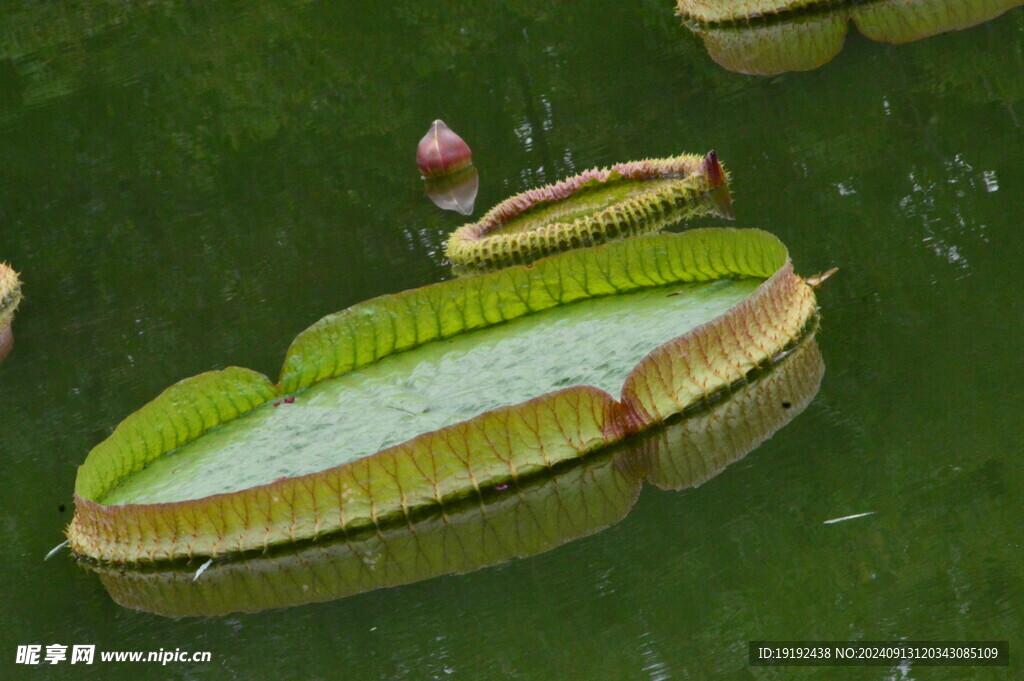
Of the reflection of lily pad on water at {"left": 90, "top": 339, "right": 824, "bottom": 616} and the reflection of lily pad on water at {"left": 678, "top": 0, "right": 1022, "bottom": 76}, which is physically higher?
the reflection of lily pad on water at {"left": 678, "top": 0, "right": 1022, "bottom": 76}

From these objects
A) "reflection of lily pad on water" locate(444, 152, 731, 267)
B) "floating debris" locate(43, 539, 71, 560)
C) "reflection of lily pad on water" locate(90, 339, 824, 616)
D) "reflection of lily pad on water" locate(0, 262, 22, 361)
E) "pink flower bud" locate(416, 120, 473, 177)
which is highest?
"pink flower bud" locate(416, 120, 473, 177)

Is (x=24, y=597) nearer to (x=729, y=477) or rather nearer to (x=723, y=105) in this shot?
(x=729, y=477)

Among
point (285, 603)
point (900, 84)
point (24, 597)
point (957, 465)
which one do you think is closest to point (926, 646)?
point (957, 465)

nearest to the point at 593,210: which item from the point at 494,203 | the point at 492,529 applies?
the point at 494,203

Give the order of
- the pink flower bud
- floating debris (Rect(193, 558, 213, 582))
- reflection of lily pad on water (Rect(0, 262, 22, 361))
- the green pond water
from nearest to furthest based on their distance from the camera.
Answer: the green pond water < floating debris (Rect(193, 558, 213, 582)) < reflection of lily pad on water (Rect(0, 262, 22, 361)) < the pink flower bud

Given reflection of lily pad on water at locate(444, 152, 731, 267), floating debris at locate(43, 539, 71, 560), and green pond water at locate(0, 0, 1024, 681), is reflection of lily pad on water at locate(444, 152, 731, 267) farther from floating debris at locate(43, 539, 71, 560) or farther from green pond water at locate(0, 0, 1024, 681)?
floating debris at locate(43, 539, 71, 560)

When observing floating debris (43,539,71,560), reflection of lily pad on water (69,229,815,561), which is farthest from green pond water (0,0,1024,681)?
reflection of lily pad on water (69,229,815,561)

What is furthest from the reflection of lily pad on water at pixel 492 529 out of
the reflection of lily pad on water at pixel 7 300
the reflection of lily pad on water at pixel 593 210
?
the reflection of lily pad on water at pixel 7 300
